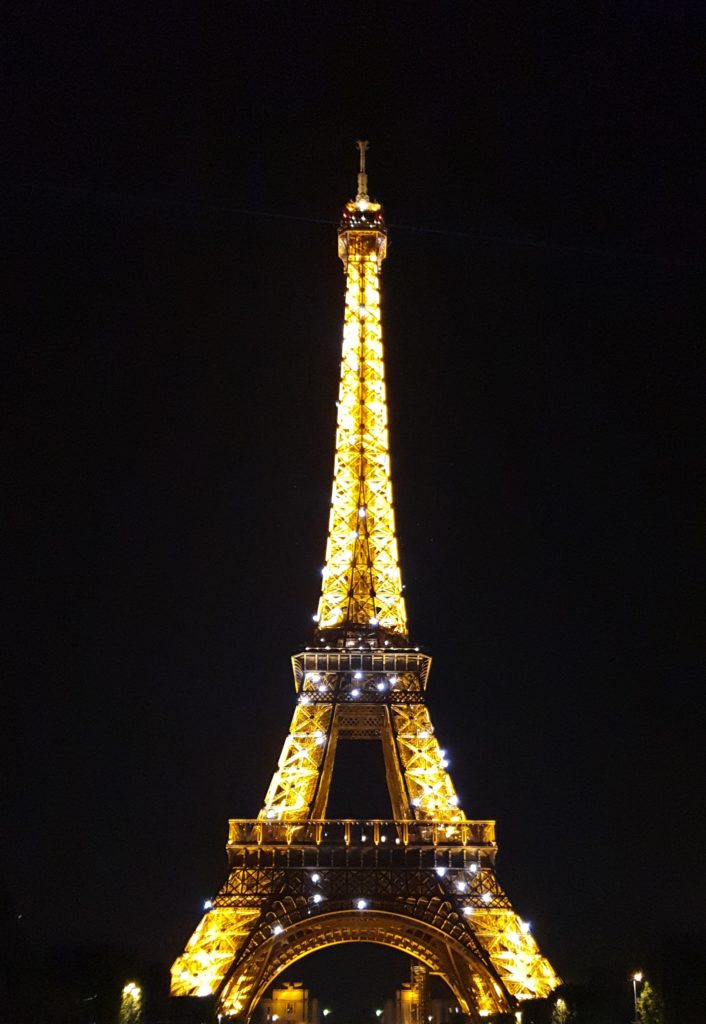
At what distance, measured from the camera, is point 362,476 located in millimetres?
55406

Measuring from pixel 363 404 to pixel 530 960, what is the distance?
27019 mm

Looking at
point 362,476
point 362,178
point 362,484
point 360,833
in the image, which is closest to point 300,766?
point 360,833

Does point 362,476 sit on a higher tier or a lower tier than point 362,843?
higher

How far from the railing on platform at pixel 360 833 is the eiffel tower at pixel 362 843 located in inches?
2.1

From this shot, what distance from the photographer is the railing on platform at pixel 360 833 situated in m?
43.9

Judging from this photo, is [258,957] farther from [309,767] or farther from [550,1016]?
[550,1016]

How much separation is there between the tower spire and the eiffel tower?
0.28ft

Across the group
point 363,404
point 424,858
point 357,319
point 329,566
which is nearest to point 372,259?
point 357,319

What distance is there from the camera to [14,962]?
37469 millimetres

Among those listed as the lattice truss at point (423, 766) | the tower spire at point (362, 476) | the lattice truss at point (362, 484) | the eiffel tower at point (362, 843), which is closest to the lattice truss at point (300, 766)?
the eiffel tower at point (362, 843)

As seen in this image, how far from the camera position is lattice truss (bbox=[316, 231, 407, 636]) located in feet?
171

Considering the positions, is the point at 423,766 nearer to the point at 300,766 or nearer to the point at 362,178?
the point at 300,766

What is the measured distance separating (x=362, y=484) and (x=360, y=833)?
56.0ft

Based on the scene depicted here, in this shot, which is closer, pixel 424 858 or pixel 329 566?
pixel 424 858
